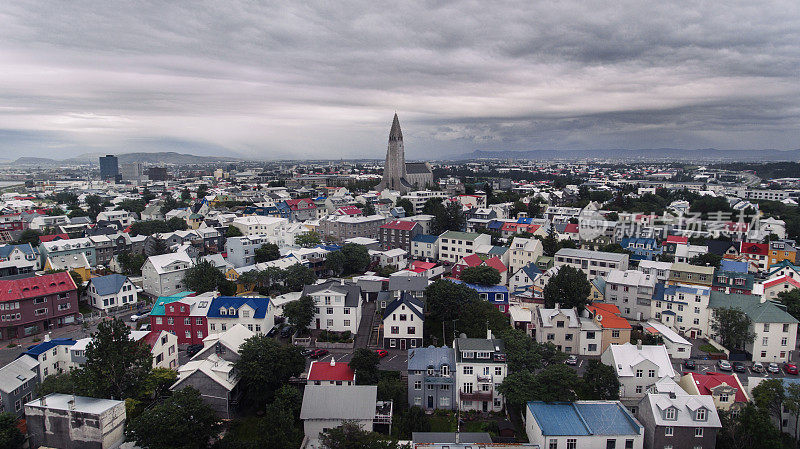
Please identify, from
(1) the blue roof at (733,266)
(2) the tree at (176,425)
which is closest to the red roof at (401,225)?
(1) the blue roof at (733,266)

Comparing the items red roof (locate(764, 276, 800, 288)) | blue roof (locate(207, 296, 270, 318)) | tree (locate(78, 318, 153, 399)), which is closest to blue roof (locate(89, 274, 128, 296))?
blue roof (locate(207, 296, 270, 318))

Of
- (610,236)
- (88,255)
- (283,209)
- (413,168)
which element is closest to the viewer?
(88,255)

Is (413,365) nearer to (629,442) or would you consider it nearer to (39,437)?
(629,442)

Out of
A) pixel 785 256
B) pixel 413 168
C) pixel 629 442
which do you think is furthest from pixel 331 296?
pixel 413 168

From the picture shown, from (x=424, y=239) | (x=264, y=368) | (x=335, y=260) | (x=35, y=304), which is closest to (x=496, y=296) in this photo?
(x=335, y=260)

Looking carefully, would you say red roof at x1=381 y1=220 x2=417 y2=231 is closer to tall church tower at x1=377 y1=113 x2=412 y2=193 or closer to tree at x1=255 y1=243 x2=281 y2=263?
tree at x1=255 y1=243 x2=281 y2=263

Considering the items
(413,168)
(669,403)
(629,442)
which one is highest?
(413,168)

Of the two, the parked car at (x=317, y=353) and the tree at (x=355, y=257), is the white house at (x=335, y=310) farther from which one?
the tree at (x=355, y=257)
